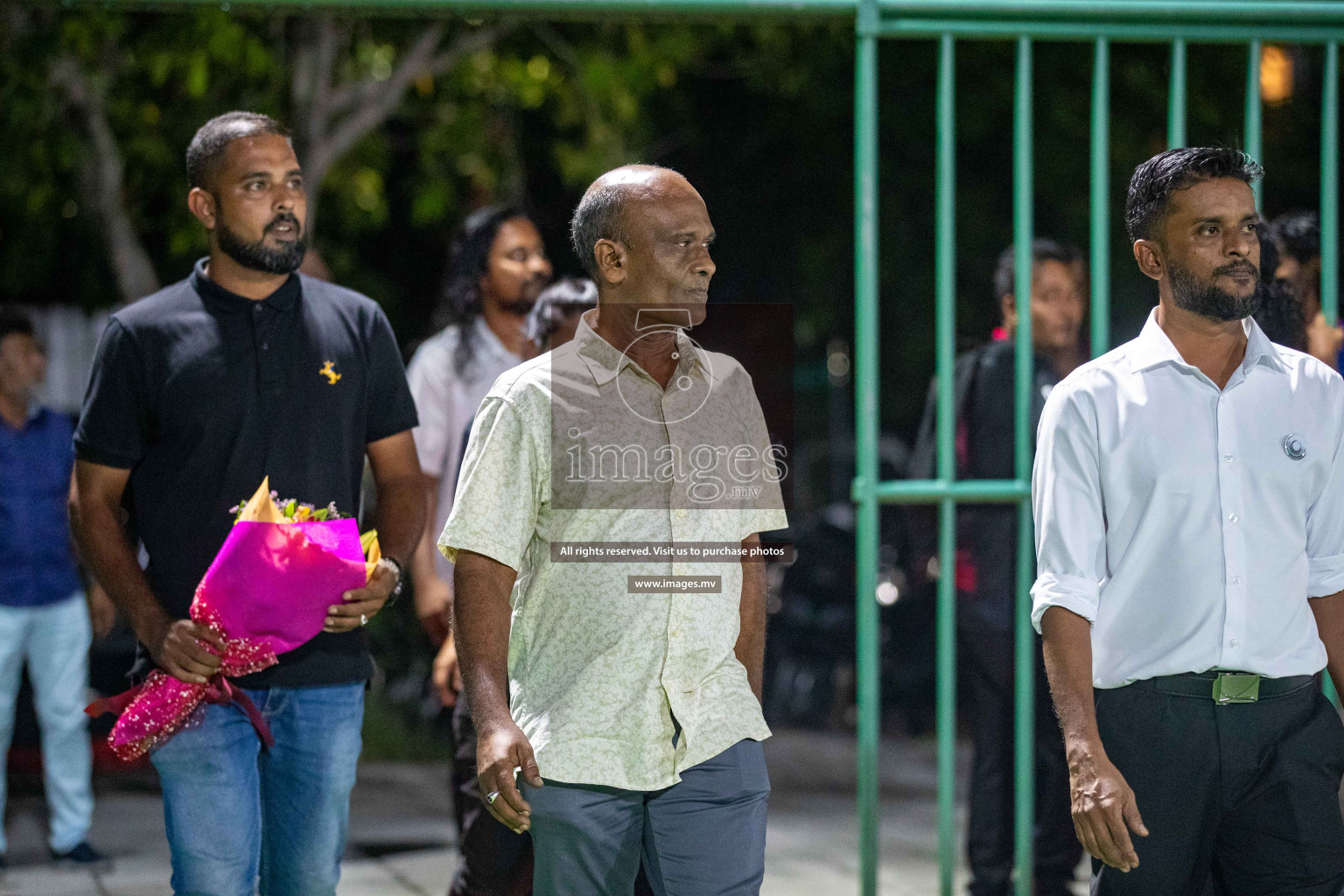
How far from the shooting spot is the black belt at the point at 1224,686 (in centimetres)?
305

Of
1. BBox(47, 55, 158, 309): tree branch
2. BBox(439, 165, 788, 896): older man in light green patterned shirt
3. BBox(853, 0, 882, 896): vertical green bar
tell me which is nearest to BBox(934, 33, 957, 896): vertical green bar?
BBox(853, 0, 882, 896): vertical green bar

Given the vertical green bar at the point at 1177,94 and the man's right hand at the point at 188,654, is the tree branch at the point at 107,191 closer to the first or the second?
the man's right hand at the point at 188,654

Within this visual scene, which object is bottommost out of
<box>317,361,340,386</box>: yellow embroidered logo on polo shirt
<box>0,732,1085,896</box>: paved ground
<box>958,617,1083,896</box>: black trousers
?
<box>0,732,1085,896</box>: paved ground

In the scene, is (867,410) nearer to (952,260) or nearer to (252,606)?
(952,260)

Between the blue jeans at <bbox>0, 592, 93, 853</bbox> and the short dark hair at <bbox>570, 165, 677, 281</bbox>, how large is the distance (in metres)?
3.94

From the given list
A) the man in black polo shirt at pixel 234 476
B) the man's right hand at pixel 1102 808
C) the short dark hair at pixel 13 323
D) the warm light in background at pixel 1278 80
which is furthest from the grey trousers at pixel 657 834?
the warm light in background at pixel 1278 80

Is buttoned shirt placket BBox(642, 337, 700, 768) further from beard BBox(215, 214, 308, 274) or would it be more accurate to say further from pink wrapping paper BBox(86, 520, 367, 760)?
beard BBox(215, 214, 308, 274)

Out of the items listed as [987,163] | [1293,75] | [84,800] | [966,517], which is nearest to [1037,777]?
[966,517]

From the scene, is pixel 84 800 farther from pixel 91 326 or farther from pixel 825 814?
pixel 91 326

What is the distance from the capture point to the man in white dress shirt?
305 cm

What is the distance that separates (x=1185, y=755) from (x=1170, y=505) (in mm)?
489

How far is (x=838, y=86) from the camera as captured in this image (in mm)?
10891

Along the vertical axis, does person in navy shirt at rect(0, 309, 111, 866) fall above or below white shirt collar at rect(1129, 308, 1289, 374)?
below

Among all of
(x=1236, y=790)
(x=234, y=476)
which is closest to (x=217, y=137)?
(x=234, y=476)
